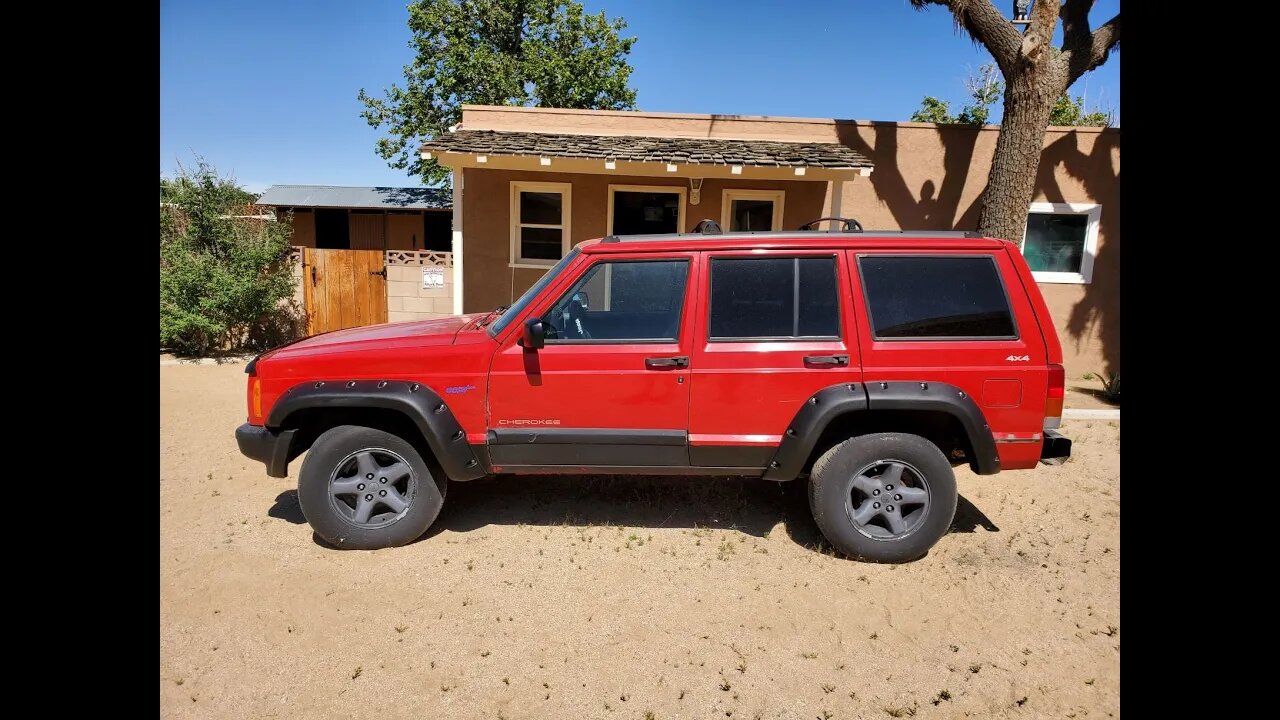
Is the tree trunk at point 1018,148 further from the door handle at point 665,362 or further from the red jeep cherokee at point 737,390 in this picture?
the door handle at point 665,362

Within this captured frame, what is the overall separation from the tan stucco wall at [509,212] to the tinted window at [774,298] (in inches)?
240

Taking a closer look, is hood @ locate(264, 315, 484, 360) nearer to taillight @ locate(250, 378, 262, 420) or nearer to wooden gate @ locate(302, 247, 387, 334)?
taillight @ locate(250, 378, 262, 420)

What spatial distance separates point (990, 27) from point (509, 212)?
6.84 meters

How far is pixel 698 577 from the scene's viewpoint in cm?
369

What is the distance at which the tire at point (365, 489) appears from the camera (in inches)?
152

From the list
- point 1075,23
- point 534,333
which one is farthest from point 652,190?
point 534,333

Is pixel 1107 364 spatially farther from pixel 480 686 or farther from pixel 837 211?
pixel 480 686

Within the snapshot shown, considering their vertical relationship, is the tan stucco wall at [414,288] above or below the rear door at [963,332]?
above

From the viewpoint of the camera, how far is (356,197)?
76.0ft

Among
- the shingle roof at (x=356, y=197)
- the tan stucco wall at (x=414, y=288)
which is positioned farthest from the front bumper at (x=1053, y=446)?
the shingle roof at (x=356, y=197)

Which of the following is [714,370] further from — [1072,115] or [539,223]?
[1072,115]

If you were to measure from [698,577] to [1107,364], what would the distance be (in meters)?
9.63

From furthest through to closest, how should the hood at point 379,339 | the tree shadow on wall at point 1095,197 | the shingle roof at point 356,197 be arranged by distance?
the shingle roof at point 356,197
the tree shadow on wall at point 1095,197
the hood at point 379,339

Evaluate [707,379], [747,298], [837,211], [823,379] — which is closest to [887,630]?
[823,379]
